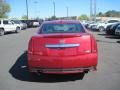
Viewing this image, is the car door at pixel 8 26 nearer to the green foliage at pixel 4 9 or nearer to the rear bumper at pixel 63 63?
the rear bumper at pixel 63 63

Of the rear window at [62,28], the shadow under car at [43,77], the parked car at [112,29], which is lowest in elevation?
the shadow under car at [43,77]

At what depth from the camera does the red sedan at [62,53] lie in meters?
7.51

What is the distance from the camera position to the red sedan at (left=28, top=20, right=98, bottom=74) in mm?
7508

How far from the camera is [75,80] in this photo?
795 cm

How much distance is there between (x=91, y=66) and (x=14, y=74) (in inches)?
98.7

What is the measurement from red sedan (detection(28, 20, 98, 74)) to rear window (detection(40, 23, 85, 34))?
85cm

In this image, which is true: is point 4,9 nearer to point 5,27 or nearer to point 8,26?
point 8,26

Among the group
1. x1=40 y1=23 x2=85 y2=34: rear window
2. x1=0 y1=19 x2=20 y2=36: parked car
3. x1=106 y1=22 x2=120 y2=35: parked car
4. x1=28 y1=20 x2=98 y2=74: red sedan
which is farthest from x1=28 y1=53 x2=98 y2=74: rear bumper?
x1=0 y1=19 x2=20 y2=36: parked car

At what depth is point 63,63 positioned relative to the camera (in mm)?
7480

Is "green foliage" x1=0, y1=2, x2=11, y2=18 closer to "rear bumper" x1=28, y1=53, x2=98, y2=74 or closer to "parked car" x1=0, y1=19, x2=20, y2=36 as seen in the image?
"parked car" x1=0, y1=19, x2=20, y2=36

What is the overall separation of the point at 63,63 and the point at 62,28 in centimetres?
157

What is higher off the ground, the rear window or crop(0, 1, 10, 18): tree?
crop(0, 1, 10, 18): tree

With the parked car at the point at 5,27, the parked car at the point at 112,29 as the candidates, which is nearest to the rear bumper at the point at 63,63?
the parked car at the point at 112,29

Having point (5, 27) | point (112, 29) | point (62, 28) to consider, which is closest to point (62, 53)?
point (62, 28)
